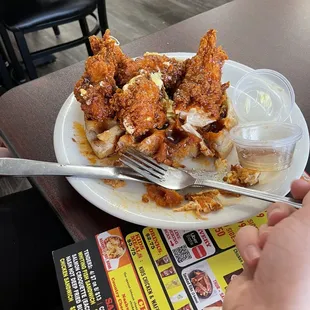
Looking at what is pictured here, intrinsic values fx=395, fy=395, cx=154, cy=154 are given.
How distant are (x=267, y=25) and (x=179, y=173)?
783 mm

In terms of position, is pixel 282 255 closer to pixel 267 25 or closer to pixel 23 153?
pixel 23 153

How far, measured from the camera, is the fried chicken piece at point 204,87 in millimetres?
959

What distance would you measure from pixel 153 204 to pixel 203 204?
113mm

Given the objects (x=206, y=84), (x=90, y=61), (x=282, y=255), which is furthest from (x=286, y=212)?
(x=90, y=61)

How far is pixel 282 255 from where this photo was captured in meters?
0.52

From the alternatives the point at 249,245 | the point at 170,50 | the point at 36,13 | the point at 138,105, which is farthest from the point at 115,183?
the point at 36,13

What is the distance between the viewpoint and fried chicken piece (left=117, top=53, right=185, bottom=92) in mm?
1019

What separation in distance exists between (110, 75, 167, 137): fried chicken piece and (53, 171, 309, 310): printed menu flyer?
0.78 feet

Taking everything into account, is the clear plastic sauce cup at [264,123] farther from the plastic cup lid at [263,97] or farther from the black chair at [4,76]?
the black chair at [4,76]

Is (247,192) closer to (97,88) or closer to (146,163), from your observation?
(146,163)

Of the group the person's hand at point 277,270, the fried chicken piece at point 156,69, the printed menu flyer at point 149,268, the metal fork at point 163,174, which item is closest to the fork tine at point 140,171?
the metal fork at point 163,174

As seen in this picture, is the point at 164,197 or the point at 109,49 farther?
the point at 109,49

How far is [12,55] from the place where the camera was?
87.4 inches

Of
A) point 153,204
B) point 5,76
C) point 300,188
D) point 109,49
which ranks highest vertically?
point 109,49
